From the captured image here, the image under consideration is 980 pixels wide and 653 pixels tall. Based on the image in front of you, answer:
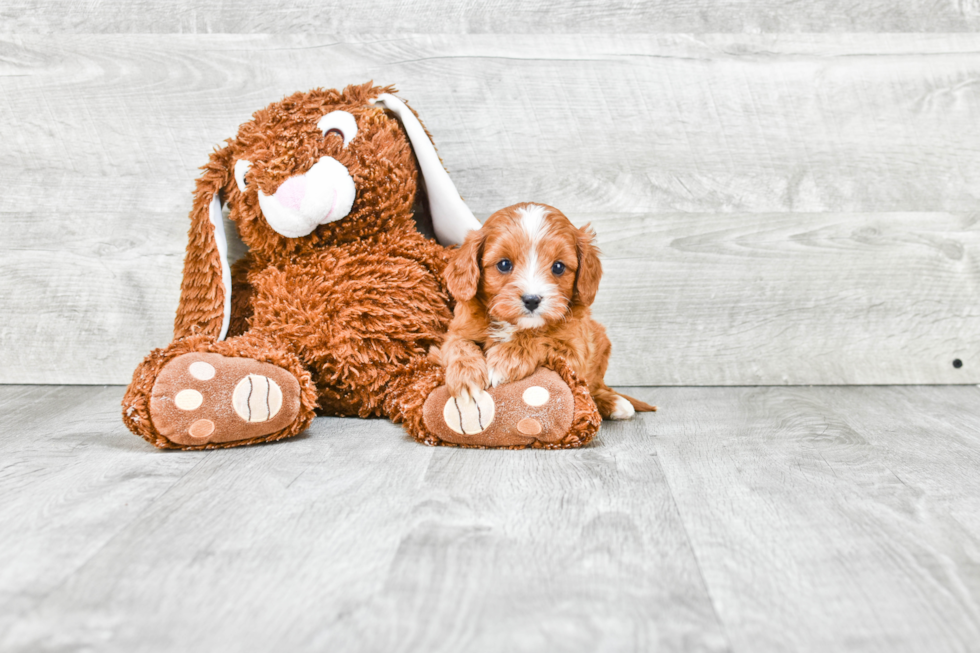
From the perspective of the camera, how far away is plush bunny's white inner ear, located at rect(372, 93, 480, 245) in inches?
63.9

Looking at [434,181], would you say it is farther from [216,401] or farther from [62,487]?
[62,487]

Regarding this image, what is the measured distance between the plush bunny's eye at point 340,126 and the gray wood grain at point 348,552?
623mm

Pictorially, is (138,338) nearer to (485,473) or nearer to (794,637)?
(485,473)

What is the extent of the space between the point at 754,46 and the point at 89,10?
5.32ft

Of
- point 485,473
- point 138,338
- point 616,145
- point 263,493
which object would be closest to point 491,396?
point 485,473

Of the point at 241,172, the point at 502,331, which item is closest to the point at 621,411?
the point at 502,331

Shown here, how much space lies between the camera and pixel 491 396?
1.34 meters

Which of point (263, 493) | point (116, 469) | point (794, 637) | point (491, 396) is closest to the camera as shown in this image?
point (794, 637)

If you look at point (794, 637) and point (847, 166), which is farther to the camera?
point (847, 166)

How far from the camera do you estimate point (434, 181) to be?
164 centimetres

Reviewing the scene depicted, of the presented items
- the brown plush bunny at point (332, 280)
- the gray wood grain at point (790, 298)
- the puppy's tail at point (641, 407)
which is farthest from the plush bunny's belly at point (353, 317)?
the gray wood grain at point (790, 298)

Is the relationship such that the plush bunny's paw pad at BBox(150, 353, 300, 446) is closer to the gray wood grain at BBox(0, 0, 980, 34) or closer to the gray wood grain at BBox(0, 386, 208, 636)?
the gray wood grain at BBox(0, 386, 208, 636)

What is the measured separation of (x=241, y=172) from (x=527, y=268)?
0.65 metres

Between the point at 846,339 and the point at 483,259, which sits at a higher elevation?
the point at 483,259
